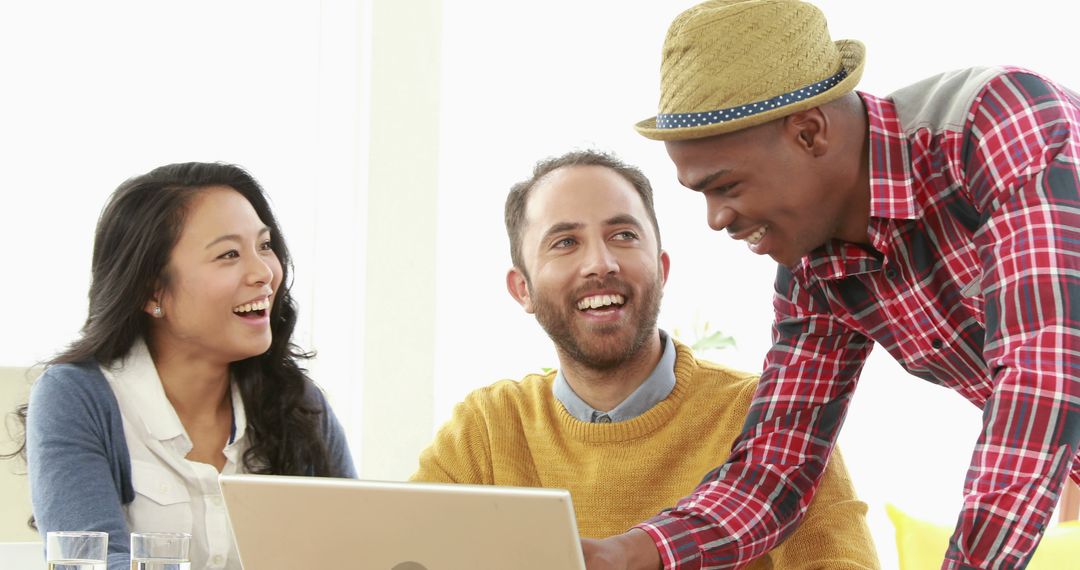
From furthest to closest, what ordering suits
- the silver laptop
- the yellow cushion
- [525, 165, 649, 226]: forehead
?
1. the yellow cushion
2. [525, 165, 649, 226]: forehead
3. the silver laptop

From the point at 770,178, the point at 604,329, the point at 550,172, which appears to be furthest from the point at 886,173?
the point at 550,172

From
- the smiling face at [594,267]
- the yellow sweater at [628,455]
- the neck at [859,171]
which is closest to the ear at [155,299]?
the yellow sweater at [628,455]

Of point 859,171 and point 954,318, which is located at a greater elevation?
point 859,171

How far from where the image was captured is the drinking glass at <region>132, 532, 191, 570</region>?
4.00ft

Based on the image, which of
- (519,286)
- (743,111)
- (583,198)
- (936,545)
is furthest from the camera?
(936,545)

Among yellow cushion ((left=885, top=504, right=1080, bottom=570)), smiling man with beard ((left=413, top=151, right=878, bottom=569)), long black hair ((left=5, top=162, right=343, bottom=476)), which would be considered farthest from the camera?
yellow cushion ((left=885, top=504, right=1080, bottom=570))

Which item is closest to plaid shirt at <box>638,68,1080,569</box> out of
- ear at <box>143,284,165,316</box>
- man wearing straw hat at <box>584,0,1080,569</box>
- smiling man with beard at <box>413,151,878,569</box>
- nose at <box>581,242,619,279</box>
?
man wearing straw hat at <box>584,0,1080,569</box>

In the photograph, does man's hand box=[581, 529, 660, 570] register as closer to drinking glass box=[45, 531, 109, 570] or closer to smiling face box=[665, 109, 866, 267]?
smiling face box=[665, 109, 866, 267]

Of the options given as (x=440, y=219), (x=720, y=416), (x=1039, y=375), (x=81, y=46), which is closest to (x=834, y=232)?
(x=1039, y=375)

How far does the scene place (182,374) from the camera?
2.20 metres

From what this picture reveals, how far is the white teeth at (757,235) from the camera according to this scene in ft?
4.66

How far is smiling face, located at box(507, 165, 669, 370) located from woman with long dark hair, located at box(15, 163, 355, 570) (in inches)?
22.5

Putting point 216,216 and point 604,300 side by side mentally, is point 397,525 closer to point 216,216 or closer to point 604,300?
point 604,300

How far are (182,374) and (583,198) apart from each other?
85 cm
